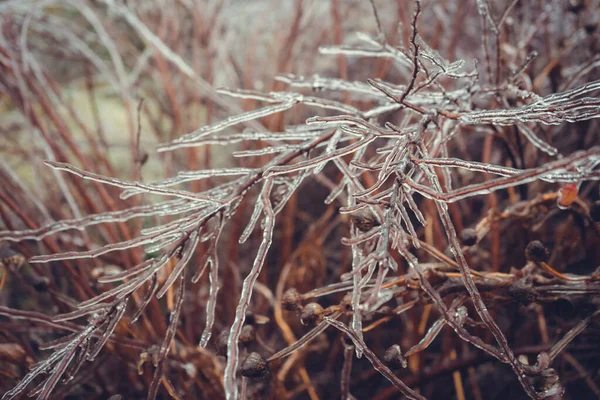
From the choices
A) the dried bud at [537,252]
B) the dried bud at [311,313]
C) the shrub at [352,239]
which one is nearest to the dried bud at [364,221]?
the shrub at [352,239]

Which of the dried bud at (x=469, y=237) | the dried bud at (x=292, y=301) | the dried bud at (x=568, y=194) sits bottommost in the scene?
the dried bud at (x=292, y=301)

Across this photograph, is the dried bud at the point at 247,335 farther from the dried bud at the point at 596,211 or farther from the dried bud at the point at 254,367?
the dried bud at the point at 596,211

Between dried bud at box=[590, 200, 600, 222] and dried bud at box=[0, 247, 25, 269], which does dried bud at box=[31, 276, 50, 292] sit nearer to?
dried bud at box=[0, 247, 25, 269]

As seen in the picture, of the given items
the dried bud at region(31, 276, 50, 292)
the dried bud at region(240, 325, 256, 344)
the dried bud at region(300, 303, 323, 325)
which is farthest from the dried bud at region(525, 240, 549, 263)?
the dried bud at region(31, 276, 50, 292)

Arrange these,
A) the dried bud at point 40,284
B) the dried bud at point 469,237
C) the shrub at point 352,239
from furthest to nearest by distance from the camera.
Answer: the dried bud at point 40,284
the dried bud at point 469,237
the shrub at point 352,239

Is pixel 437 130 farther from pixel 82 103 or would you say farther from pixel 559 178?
pixel 82 103

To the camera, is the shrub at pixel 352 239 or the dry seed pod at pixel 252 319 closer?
the shrub at pixel 352 239

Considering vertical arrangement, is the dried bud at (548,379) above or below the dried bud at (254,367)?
above

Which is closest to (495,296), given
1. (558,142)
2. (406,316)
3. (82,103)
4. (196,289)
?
(406,316)
